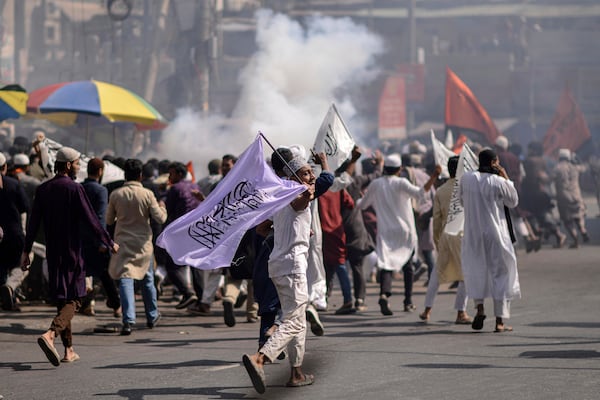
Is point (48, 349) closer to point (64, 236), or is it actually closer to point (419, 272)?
point (64, 236)

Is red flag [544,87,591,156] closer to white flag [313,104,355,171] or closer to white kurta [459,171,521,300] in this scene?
white flag [313,104,355,171]

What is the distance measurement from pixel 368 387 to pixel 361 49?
45.6 meters

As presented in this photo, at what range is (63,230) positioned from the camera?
8.98m

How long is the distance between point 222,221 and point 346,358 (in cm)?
161

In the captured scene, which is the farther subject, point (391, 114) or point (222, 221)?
point (391, 114)

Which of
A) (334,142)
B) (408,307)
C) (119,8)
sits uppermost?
(119,8)

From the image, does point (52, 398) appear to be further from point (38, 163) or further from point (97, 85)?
point (97, 85)

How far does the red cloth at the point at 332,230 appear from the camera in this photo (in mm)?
12438

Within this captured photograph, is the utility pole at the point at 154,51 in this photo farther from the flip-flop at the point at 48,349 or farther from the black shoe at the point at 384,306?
the flip-flop at the point at 48,349

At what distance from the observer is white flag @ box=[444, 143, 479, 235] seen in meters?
11.6

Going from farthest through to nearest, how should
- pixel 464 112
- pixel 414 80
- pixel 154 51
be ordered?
1. pixel 414 80
2. pixel 154 51
3. pixel 464 112

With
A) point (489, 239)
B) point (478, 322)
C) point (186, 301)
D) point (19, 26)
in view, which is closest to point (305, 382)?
point (478, 322)

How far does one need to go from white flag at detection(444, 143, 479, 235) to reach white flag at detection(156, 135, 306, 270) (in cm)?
384

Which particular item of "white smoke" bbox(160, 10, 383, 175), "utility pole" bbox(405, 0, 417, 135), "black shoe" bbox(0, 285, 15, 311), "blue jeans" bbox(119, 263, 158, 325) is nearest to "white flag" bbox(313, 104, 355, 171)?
"blue jeans" bbox(119, 263, 158, 325)
